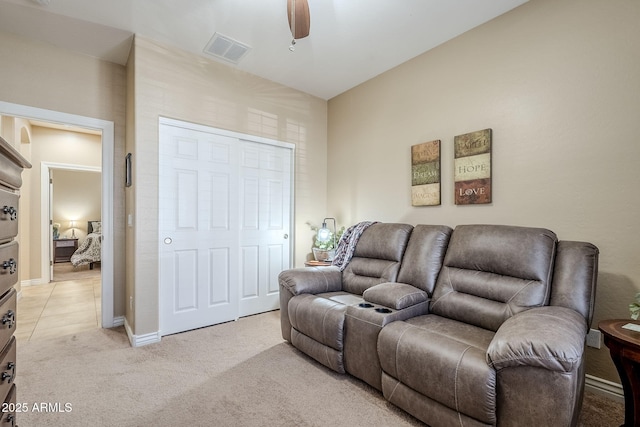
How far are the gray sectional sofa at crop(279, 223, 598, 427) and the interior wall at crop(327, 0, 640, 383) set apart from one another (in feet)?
1.19

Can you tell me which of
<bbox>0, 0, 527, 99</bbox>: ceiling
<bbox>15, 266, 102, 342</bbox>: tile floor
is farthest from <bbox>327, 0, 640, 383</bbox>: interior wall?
<bbox>15, 266, 102, 342</bbox>: tile floor

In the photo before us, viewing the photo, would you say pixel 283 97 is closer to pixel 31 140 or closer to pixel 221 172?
pixel 221 172

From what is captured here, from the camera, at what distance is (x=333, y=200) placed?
4086 millimetres

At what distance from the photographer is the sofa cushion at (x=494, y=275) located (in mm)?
1836

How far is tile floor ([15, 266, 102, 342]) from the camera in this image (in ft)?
10.0

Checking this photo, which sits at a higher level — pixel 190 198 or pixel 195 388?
pixel 190 198

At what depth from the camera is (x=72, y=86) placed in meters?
2.93

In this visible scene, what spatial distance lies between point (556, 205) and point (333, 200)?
2.44m

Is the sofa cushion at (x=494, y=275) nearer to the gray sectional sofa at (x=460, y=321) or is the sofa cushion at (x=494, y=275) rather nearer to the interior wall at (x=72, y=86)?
the gray sectional sofa at (x=460, y=321)

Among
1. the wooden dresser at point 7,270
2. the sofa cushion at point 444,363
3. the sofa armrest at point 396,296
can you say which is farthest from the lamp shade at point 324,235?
the wooden dresser at point 7,270

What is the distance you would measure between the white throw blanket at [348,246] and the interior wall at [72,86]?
2294 millimetres

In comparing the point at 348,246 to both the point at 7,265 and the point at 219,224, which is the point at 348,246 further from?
the point at 7,265

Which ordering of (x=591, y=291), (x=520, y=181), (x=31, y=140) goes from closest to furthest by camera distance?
(x=591, y=291), (x=520, y=181), (x=31, y=140)

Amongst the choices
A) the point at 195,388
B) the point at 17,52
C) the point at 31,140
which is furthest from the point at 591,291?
the point at 31,140
